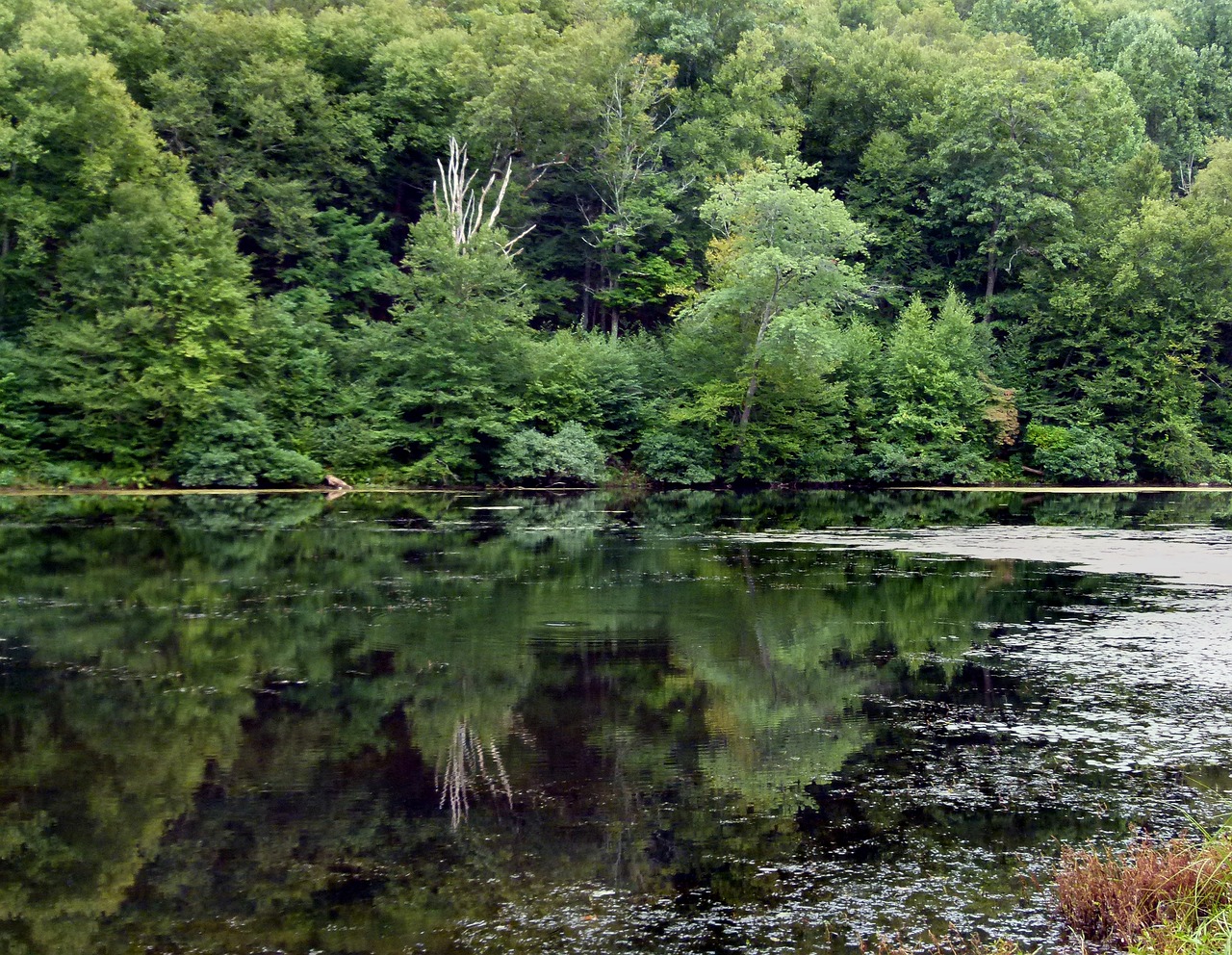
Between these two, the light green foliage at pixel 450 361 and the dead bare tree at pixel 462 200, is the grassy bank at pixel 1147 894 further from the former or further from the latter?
the dead bare tree at pixel 462 200

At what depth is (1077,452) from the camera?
47.0 meters

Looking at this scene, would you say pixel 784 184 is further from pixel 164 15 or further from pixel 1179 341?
pixel 164 15

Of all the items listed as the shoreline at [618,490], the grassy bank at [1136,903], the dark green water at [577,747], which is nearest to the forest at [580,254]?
the shoreline at [618,490]

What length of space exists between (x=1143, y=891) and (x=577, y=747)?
444cm

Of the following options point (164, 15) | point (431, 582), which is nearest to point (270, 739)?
point (431, 582)

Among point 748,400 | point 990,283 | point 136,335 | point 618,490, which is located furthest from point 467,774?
point 990,283

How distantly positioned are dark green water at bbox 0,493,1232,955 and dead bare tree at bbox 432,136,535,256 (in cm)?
2734

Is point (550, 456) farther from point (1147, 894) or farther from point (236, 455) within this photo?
point (1147, 894)

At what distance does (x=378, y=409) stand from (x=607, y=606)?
1051 inches

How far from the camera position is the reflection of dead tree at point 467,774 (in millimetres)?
8180

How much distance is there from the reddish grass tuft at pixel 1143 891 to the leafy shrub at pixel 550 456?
3430 centimetres

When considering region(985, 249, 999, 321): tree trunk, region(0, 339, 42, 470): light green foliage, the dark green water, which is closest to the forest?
region(0, 339, 42, 470): light green foliage

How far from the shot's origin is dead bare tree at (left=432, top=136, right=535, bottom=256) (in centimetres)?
4531

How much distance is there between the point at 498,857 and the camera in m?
7.22
